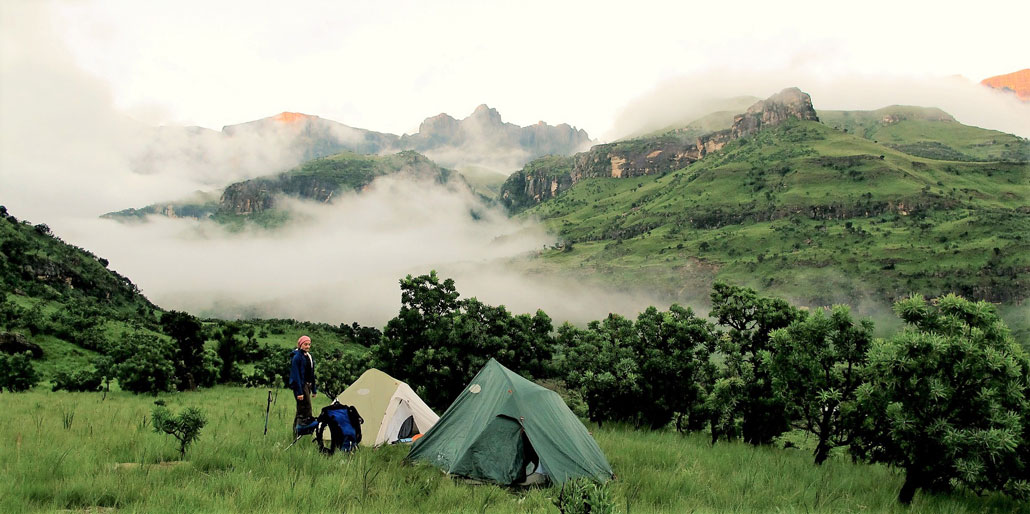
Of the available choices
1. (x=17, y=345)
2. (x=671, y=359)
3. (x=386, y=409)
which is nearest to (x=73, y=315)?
(x=17, y=345)

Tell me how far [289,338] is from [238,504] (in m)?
96.2

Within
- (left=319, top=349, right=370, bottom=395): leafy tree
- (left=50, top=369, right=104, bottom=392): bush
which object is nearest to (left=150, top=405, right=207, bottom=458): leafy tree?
(left=319, top=349, right=370, bottom=395): leafy tree

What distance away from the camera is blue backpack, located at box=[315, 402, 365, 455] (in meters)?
10.8

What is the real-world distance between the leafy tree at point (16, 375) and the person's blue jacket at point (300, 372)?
103ft

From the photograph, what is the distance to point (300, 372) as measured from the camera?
11398 millimetres

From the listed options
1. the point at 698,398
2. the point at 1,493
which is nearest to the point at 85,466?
the point at 1,493

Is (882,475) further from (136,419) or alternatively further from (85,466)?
(136,419)

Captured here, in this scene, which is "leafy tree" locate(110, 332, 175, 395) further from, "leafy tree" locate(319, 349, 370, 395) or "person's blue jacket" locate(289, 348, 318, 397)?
A: "person's blue jacket" locate(289, 348, 318, 397)

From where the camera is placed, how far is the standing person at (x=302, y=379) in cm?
1125

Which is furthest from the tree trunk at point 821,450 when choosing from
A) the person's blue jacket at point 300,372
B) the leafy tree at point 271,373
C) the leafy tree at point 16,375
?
the leafy tree at point 16,375

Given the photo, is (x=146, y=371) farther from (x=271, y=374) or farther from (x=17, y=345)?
(x=17, y=345)

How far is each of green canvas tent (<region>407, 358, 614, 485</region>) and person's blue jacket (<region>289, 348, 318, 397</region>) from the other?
296cm

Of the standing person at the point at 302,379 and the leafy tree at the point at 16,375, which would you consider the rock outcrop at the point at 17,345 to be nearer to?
the leafy tree at the point at 16,375

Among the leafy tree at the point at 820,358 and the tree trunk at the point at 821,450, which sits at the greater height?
the leafy tree at the point at 820,358
